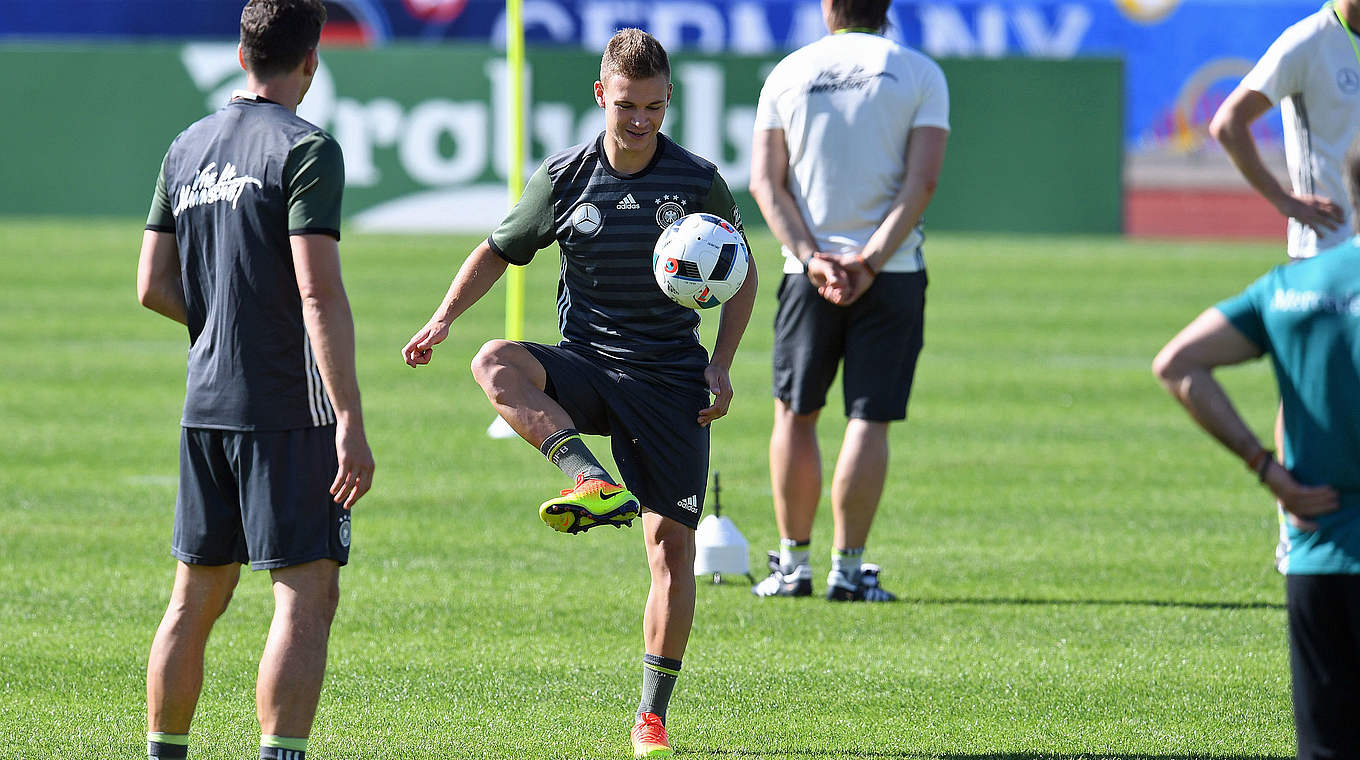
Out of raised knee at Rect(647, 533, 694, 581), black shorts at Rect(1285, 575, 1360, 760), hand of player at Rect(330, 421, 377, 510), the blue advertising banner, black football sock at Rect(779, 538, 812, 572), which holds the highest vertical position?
the blue advertising banner

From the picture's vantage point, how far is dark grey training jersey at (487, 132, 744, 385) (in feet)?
17.0

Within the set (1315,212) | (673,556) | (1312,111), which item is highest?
(1312,111)

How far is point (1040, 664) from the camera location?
20.4 feet

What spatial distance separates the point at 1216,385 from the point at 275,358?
7.29ft

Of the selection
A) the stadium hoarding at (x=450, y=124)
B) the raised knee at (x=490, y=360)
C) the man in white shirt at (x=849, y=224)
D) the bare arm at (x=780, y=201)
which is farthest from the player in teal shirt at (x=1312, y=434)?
the stadium hoarding at (x=450, y=124)

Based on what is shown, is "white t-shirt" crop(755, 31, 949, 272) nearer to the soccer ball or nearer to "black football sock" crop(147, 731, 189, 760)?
the soccer ball

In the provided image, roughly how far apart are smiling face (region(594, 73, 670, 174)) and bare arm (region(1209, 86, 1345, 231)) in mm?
2428

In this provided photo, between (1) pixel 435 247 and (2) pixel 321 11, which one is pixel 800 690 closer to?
(2) pixel 321 11

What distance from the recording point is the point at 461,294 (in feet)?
17.5

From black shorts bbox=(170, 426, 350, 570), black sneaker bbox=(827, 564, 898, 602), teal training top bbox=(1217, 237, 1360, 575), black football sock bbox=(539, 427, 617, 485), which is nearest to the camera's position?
teal training top bbox=(1217, 237, 1360, 575)

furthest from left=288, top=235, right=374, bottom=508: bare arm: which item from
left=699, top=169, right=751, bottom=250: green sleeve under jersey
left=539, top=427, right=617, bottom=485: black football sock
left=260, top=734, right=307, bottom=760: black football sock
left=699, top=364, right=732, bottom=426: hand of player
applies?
left=699, top=169, right=751, bottom=250: green sleeve under jersey

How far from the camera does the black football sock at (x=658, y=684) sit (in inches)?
204

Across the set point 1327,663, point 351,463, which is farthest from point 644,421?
point 1327,663

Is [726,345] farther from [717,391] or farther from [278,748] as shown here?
[278,748]
